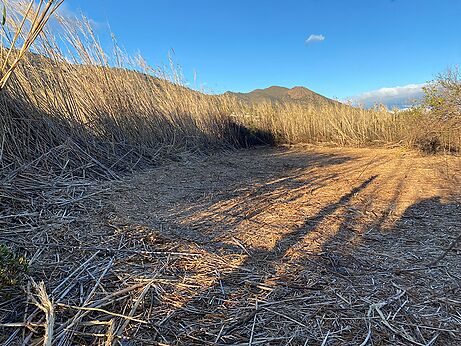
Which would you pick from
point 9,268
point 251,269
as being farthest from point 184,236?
point 9,268

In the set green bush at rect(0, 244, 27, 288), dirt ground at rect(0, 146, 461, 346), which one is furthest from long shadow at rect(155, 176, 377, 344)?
green bush at rect(0, 244, 27, 288)

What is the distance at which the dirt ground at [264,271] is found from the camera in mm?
949

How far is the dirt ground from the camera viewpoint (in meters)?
0.95

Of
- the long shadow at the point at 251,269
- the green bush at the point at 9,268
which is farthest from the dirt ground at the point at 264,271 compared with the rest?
the green bush at the point at 9,268

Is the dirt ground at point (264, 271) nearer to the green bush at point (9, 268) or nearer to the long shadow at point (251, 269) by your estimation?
the long shadow at point (251, 269)

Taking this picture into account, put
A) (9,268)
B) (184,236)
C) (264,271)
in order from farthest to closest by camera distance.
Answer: (184,236) < (264,271) < (9,268)

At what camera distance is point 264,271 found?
4.25 ft

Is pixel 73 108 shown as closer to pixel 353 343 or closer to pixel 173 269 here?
pixel 173 269

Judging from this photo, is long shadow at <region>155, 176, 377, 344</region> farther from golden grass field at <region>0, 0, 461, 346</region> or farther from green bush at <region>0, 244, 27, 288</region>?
green bush at <region>0, 244, 27, 288</region>

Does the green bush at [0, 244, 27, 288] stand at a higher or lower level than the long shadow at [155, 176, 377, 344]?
higher

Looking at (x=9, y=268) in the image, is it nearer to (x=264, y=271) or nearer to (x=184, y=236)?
(x=184, y=236)

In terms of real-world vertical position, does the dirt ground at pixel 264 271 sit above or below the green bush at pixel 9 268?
below

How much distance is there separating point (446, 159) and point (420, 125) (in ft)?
3.32

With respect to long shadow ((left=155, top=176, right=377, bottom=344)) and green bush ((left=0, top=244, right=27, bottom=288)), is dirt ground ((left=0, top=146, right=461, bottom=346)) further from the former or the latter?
green bush ((left=0, top=244, right=27, bottom=288))
